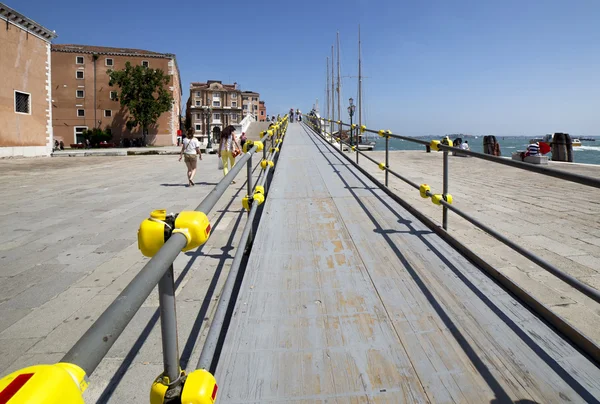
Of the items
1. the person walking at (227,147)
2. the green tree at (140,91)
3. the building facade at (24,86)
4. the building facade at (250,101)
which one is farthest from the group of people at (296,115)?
the building facade at (250,101)

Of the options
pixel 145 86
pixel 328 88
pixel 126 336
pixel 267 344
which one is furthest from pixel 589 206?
pixel 145 86

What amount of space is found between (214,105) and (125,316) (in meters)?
88.3

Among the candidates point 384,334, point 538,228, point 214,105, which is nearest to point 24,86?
point 538,228

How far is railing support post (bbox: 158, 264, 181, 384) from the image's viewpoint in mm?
1300

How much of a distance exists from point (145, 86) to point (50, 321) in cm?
5262

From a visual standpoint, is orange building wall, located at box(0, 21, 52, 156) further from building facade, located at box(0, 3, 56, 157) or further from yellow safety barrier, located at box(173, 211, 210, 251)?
yellow safety barrier, located at box(173, 211, 210, 251)

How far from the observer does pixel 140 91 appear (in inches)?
1944

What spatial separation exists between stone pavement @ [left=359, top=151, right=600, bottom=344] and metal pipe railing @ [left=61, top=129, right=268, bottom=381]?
8.63 ft

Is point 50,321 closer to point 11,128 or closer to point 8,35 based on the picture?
point 11,128

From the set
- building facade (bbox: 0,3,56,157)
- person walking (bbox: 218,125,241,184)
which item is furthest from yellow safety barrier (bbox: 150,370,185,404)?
building facade (bbox: 0,3,56,157)

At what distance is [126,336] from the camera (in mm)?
2689

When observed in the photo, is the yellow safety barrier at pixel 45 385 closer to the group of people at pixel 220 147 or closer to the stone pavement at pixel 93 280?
the stone pavement at pixel 93 280

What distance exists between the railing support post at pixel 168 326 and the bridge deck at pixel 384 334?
64 centimetres

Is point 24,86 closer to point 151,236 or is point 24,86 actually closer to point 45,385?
point 151,236
